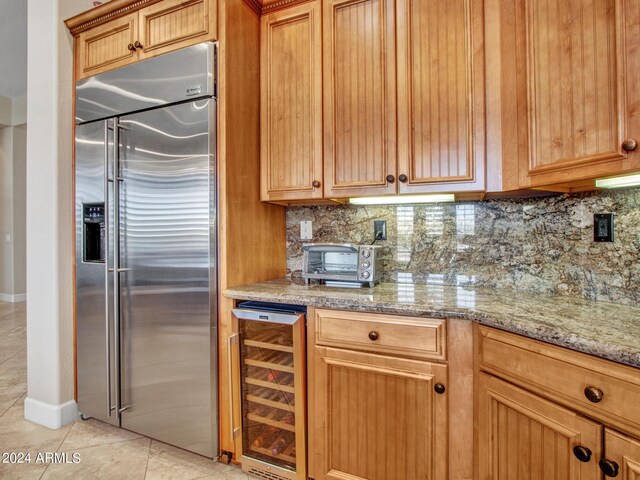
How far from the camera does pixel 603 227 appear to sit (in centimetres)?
146

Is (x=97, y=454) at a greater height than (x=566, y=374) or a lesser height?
lesser

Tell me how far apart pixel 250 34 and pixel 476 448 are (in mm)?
2278

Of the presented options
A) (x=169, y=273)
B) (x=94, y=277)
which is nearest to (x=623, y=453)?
(x=169, y=273)

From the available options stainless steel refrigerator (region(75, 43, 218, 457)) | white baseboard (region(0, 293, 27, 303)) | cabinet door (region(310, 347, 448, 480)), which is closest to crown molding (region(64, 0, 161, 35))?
stainless steel refrigerator (region(75, 43, 218, 457))

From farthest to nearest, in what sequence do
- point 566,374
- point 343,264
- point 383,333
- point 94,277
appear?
point 94,277
point 343,264
point 383,333
point 566,374

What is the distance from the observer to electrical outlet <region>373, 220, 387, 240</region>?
201cm

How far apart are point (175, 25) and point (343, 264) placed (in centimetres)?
160

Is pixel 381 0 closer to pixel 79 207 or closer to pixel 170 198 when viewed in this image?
pixel 170 198

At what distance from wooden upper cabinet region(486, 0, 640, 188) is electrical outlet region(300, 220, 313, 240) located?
3.83ft

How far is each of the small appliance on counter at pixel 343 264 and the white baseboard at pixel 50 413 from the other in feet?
5.71

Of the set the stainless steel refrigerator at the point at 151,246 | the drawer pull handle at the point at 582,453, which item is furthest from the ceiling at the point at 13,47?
the drawer pull handle at the point at 582,453

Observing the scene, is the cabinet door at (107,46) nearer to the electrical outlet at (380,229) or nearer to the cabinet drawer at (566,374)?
the electrical outlet at (380,229)

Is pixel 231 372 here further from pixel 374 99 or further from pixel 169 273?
pixel 374 99

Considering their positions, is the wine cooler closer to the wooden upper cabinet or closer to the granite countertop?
the granite countertop
